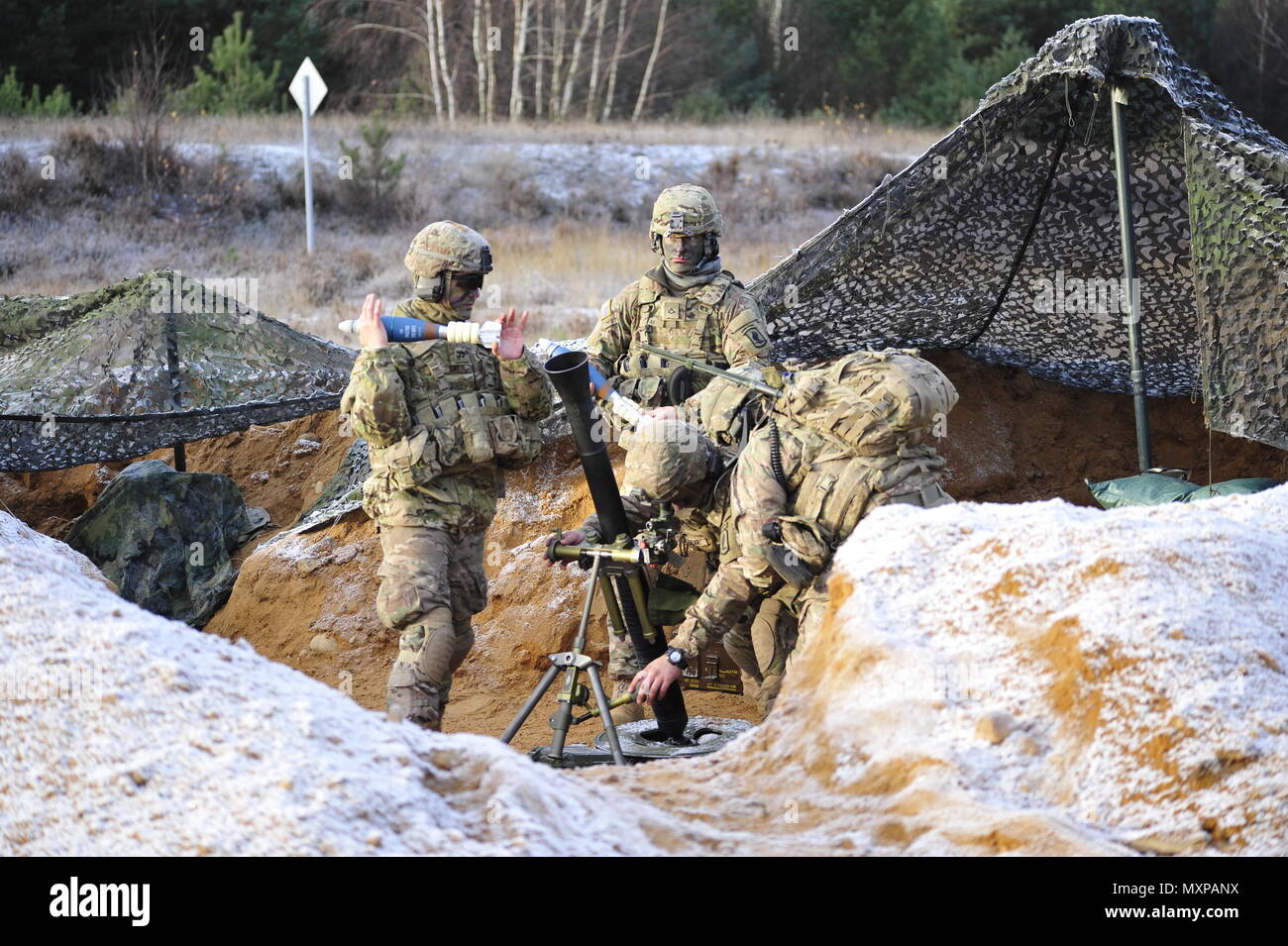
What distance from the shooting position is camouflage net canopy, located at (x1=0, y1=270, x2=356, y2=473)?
8.24 m

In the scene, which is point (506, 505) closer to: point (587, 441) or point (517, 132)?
point (587, 441)

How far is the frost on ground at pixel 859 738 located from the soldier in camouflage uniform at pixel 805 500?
102 centimetres

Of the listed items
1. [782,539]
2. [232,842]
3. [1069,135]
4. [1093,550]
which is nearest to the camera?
[232,842]

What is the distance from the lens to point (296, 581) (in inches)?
314

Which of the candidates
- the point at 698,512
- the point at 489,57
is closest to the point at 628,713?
the point at 698,512

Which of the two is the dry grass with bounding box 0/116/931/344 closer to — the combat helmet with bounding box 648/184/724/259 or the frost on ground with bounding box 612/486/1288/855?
the combat helmet with bounding box 648/184/724/259

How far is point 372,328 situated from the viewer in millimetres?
5504

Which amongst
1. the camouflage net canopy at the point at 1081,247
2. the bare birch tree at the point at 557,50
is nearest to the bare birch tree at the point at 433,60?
the bare birch tree at the point at 557,50

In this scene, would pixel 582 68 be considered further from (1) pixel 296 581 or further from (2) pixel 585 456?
(2) pixel 585 456

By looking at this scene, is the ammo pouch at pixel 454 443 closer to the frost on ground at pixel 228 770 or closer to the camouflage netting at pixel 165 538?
the frost on ground at pixel 228 770

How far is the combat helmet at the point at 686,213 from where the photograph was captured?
6.86m
